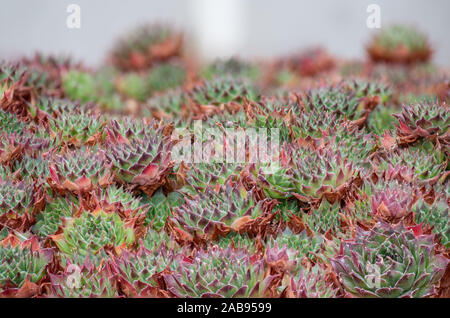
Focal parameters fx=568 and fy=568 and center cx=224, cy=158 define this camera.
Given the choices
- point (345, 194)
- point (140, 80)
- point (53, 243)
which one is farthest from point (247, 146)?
point (140, 80)

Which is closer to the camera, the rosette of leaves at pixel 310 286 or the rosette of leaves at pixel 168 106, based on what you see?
the rosette of leaves at pixel 310 286

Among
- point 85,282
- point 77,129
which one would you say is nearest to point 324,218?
point 85,282

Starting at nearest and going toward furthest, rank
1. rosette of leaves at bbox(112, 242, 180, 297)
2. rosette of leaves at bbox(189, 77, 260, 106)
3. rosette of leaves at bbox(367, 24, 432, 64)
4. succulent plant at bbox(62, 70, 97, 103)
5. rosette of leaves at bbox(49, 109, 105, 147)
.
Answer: rosette of leaves at bbox(112, 242, 180, 297) → rosette of leaves at bbox(49, 109, 105, 147) → rosette of leaves at bbox(189, 77, 260, 106) → succulent plant at bbox(62, 70, 97, 103) → rosette of leaves at bbox(367, 24, 432, 64)

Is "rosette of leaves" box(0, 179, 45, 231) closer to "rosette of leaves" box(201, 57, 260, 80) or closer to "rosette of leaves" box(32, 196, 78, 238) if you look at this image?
"rosette of leaves" box(32, 196, 78, 238)

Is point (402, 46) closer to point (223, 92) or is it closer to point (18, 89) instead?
point (223, 92)

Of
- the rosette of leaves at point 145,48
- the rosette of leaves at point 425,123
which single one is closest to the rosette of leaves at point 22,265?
the rosette of leaves at point 425,123

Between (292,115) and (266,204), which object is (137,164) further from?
(292,115)

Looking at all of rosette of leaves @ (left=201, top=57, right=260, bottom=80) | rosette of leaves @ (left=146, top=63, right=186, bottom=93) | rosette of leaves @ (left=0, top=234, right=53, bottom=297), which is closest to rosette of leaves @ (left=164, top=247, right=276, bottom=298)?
rosette of leaves @ (left=0, top=234, right=53, bottom=297)

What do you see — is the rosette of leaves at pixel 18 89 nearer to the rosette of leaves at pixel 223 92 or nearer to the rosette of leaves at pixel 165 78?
the rosette of leaves at pixel 223 92
